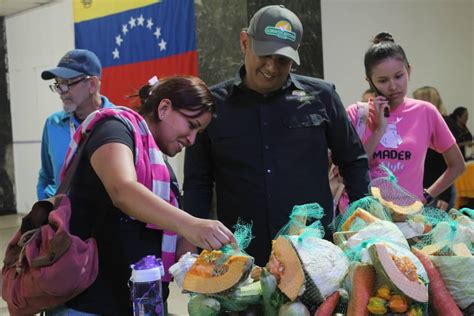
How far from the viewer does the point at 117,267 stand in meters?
1.55

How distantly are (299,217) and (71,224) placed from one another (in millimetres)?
576

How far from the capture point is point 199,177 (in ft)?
7.32

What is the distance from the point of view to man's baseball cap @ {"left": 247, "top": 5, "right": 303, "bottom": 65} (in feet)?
6.38

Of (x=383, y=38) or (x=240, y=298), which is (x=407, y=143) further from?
(x=240, y=298)

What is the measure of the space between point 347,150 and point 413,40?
6.06 metres

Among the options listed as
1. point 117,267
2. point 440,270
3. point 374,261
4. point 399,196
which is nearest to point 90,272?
point 117,267

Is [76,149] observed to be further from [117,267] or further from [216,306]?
[216,306]

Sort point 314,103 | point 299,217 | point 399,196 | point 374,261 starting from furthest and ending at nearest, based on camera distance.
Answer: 1. point 314,103
2. point 399,196
3. point 299,217
4. point 374,261

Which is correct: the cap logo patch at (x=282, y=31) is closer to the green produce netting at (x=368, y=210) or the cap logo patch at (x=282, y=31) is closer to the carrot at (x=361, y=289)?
the green produce netting at (x=368, y=210)

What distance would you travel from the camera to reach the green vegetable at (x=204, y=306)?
54.3 inches

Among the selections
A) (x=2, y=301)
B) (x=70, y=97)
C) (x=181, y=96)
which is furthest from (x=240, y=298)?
(x=2, y=301)

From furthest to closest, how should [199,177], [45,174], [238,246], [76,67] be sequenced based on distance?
[45,174] → [76,67] → [199,177] → [238,246]

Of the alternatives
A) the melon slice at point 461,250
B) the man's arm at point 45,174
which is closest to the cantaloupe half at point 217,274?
the melon slice at point 461,250

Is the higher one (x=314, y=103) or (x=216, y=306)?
(x=314, y=103)
